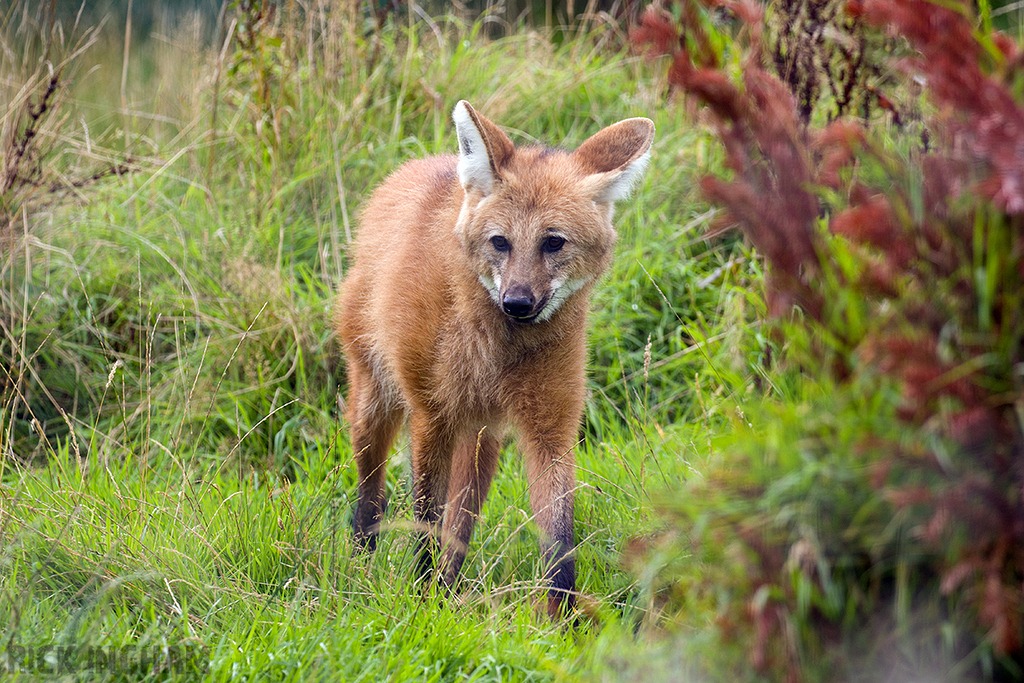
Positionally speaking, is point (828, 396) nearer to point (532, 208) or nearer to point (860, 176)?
point (860, 176)

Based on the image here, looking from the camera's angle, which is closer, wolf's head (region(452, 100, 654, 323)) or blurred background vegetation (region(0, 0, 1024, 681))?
blurred background vegetation (region(0, 0, 1024, 681))

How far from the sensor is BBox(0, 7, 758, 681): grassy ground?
215 centimetres

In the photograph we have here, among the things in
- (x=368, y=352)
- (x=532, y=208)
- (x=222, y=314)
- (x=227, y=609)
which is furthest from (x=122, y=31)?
(x=227, y=609)

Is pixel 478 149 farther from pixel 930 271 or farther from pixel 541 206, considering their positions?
pixel 930 271

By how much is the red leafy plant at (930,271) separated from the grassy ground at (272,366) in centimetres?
47

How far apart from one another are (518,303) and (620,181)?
2.25ft

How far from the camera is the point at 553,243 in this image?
9.97 ft

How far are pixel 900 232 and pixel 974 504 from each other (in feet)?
1.34

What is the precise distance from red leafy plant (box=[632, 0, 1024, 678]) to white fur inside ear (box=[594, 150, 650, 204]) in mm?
1669

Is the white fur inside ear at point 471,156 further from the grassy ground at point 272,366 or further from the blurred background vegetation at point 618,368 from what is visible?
the grassy ground at point 272,366

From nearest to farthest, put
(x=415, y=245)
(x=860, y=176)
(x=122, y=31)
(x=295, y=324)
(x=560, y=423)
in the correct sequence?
(x=860, y=176)
(x=560, y=423)
(x=415, y=245)
(x=295, y=324)
(x=122, y=31)

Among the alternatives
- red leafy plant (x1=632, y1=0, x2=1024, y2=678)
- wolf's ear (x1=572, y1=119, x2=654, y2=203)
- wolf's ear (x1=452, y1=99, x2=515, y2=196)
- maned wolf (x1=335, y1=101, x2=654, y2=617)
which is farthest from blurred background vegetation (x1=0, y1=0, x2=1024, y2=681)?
wolf's ear (x1=452, y1=99, x2=515, y2=196)

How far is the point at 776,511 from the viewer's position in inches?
52.6

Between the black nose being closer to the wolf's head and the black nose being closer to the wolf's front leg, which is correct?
the wolf's head
